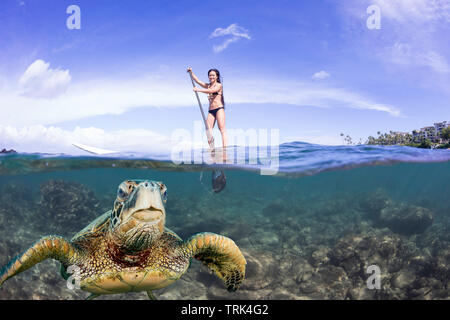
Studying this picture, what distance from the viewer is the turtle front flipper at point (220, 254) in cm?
418

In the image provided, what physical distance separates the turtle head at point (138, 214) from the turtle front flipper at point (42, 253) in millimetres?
893

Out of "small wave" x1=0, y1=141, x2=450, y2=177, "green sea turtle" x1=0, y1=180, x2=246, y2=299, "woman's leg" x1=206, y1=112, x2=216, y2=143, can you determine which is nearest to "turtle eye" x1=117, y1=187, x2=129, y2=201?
"green sea turtle" x1=0, y1=180, x2=246, y2=299

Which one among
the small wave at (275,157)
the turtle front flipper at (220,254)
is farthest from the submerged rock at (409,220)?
the turtle front flipper at (220,254)

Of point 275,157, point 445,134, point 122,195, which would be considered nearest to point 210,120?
point 275,157

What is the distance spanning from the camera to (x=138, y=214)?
281 centimetres

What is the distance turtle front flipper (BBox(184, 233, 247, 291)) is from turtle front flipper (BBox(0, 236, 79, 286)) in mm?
1670

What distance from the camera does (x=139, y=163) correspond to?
1418 centimetres

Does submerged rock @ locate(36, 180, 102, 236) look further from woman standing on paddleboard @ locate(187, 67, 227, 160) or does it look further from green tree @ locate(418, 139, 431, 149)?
green tree @ locate(418, 139, 431, 149)

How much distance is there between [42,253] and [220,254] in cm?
258

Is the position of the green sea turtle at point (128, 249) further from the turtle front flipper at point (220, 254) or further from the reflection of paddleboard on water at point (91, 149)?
the reflection of paddleboard on water at point (91, 149)
